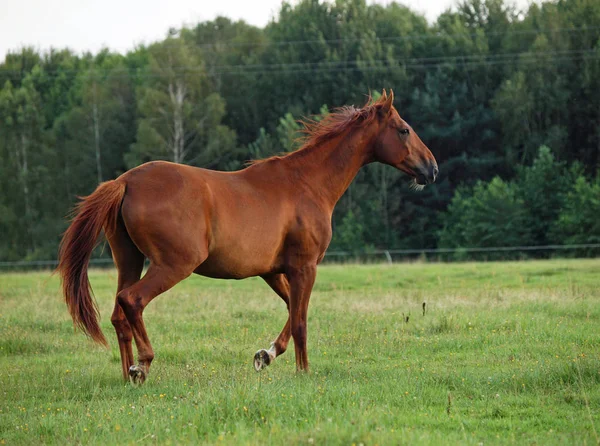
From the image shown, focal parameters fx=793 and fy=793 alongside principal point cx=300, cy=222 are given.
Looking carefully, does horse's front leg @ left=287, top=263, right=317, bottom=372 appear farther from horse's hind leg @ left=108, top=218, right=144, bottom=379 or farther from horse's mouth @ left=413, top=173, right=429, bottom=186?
horse's mouth @ left=413, top=173, right=429, bottom=186

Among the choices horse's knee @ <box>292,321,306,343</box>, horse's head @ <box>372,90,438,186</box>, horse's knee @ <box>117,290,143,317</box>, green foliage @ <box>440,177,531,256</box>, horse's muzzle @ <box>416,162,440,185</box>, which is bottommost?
green foliage @ <box>440,177,531,256</box>

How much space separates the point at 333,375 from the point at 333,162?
101 inches

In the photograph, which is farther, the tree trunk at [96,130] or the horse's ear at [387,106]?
the tree trunk at [96,130]

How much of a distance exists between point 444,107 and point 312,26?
34.4 ft

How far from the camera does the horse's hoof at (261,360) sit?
824 cm

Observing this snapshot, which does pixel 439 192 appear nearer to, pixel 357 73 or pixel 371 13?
pixel 357 73

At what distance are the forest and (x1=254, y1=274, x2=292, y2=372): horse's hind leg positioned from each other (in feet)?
101

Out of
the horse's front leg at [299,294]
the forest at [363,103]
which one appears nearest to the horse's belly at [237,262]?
the horse's front leg at [299,294]

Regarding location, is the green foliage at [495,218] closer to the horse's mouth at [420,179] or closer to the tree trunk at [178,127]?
the tree trunk at [178,127]

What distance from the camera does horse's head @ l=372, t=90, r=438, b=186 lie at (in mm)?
9328

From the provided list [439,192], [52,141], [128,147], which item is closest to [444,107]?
[439,192]

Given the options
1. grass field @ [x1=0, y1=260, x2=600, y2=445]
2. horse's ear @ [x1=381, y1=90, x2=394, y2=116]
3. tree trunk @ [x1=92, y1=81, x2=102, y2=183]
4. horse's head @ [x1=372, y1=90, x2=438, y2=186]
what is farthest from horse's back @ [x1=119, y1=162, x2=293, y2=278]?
tree trunk @ [x1=92, y1=81, x2=102, y2=183]

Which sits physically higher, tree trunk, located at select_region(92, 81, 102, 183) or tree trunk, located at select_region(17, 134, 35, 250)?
tree trunk, located at select_region(92, 81, 102, 183)

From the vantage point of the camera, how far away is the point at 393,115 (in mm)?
9359
